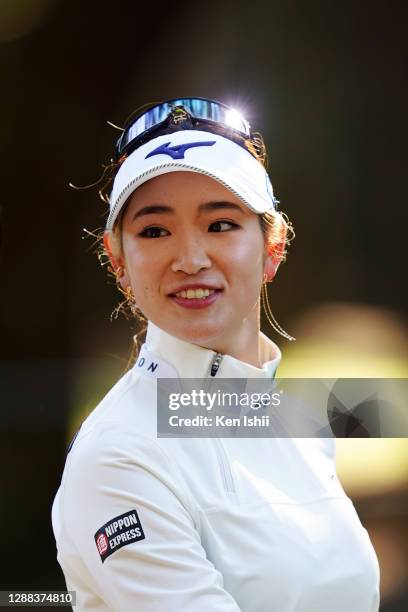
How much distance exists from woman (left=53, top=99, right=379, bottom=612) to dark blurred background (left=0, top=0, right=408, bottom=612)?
2.03 metres

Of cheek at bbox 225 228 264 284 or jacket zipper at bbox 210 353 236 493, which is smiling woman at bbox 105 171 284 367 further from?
jacket zipper at bbox 210 353 236 493

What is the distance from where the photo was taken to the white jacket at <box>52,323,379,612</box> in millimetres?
1156

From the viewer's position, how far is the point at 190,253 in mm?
1337

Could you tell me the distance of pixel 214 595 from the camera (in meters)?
1.14

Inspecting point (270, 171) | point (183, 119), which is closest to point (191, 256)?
point (183, 119)

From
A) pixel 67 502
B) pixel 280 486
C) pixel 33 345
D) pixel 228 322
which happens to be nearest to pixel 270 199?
pixel 228 322

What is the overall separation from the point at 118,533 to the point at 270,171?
2.52 m

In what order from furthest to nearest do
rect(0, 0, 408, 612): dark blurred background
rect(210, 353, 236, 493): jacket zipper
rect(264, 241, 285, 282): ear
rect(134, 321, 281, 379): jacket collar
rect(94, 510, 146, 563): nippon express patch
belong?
rect(0, 0, 408, 612): dark blurred background → rect(264, 241, 285, 282): ear → rect(134, 321, 281, 379): jacket collar → rect(210, 353, 236, 493): jacket zipper → rect(94, 510, 146, 563): nippon express patch

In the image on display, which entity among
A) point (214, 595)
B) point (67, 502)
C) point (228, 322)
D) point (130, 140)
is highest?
point (130, 140)

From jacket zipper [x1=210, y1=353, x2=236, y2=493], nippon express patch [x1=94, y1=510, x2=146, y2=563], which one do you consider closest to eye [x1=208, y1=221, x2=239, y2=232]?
jacket zipper [x1=210, y1=353, x2=236, y2=493]

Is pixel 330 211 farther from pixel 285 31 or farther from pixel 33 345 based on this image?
pixel 33 345

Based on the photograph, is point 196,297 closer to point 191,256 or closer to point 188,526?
point 191,256

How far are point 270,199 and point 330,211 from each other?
7.20 ft

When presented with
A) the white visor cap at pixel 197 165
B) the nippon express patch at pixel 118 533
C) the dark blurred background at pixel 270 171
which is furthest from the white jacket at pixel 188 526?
the dark blurred background at pixel 270 171
